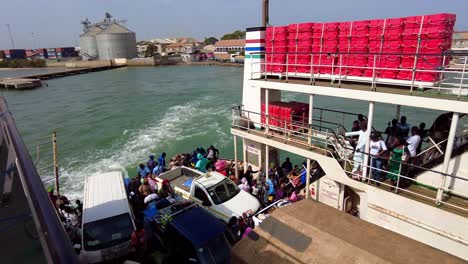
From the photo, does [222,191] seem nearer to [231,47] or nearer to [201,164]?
[201,164]

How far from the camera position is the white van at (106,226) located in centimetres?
822

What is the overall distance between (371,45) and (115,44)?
124402mm

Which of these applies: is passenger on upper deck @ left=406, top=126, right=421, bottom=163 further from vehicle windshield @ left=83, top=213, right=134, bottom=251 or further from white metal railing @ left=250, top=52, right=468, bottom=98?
vehicle windshield @ left=83, top=213, right=134, bottom=251

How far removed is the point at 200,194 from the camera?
10688 millimetres

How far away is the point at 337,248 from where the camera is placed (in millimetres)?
4418

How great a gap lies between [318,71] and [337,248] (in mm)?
7818

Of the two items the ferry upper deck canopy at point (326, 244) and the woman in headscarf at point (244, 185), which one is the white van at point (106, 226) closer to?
the woman in headscarf at point (244, 185)

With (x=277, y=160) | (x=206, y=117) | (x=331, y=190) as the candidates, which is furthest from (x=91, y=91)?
(x=331, y=190)

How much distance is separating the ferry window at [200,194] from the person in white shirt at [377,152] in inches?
214

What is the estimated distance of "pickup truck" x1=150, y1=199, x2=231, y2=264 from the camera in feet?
24.9

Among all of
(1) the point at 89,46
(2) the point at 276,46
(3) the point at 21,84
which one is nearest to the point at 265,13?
(2) the point at 276,46

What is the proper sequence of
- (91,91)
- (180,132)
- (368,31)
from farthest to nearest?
(91,91) → (180,132) → (368,31)

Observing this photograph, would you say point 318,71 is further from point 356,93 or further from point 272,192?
point 272,192

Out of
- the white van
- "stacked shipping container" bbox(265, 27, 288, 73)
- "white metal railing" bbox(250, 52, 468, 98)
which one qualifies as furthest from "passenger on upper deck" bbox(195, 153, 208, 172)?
"stacked shipping container" bbox(265, 27, 288, 73)
